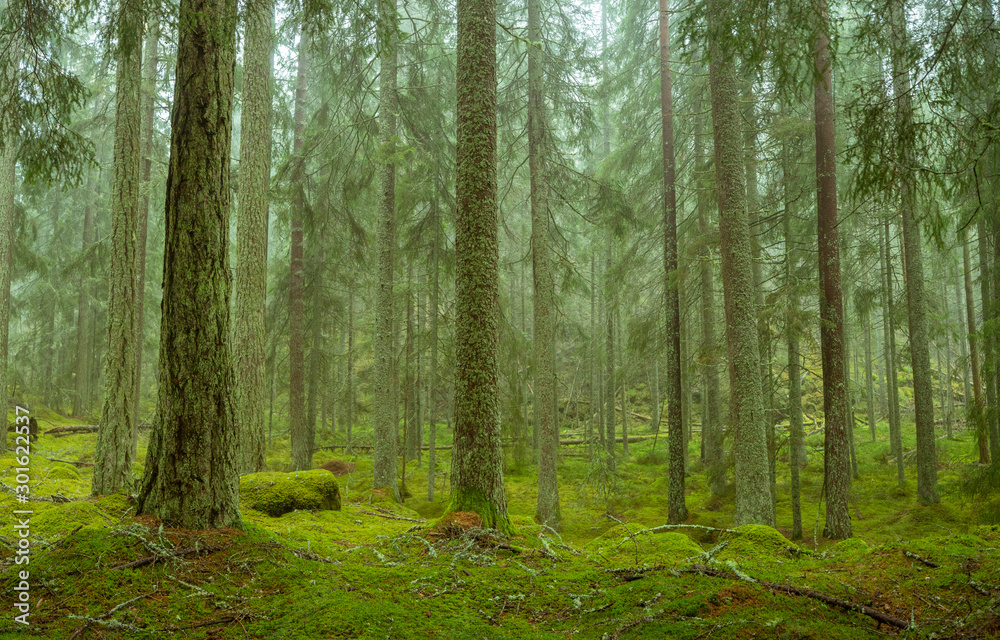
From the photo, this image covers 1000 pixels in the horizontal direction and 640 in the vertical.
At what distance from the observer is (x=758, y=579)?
142 inches

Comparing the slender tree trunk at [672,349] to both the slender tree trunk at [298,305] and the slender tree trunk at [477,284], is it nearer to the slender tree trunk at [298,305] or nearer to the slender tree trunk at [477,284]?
the slender tree trunk at [477,284]

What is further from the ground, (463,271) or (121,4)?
(121,4)

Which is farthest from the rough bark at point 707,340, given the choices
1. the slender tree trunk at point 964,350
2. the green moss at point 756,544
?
the green moss at point 756,544

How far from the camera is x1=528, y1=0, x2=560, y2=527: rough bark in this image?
34.6 feet

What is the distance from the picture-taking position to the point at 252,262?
28.7 ft

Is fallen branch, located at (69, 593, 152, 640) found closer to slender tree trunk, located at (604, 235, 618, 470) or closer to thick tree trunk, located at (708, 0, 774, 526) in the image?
thick tree trunk, located at (708, 0, 774, 526)

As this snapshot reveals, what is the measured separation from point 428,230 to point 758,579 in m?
10.2

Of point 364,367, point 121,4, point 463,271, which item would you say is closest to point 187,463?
point 463,271

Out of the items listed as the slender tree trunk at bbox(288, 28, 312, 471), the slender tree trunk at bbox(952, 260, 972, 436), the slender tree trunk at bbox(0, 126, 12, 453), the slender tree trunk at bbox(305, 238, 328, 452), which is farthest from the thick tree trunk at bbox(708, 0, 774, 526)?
the slender tree trunk at bbox(0, 126, 12, 453)

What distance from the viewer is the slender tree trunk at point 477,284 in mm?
5574

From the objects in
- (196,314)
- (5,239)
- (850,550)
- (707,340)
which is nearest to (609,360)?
(707,340)

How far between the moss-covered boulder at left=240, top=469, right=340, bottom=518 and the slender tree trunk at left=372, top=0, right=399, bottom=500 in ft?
11.0

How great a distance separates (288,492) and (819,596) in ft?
20.2

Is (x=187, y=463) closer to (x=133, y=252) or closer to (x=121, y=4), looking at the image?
(x=133, y=252)
